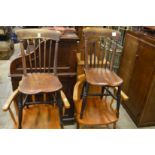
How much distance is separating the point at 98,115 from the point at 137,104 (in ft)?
2.82

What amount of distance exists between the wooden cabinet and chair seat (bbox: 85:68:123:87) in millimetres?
626

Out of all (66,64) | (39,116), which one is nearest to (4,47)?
(66,64)

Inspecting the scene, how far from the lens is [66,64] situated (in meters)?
1.94

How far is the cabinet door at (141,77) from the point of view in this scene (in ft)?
6.61

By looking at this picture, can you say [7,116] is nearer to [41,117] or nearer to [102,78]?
[41,117]

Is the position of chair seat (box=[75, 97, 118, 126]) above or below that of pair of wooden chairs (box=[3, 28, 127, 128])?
below

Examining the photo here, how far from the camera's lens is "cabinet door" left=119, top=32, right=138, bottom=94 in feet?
7.77

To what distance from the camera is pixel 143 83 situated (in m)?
2.14

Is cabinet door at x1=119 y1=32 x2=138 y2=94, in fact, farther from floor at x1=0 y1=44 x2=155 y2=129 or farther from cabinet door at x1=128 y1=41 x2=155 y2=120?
floor at x1=0 y1=44 x2=155 y2=129

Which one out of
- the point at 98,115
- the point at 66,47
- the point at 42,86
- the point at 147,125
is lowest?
the point at 147,125

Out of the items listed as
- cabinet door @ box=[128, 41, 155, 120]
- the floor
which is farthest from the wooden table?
cabinet door @ box=[128, 41, 155, 120]

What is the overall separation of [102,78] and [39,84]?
537 mm
